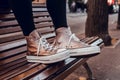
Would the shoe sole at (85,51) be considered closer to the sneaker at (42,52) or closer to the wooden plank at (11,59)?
the sneaker at (42,52)

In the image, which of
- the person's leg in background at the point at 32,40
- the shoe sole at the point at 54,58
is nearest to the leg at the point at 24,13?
the person's leg in background at the point at 32,40

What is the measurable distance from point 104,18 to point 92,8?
10.7 inches

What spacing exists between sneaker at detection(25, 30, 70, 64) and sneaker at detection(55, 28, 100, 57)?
0.12m

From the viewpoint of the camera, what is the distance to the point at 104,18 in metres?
4.28

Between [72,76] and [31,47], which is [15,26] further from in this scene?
[72,76]

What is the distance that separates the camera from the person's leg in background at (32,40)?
4.46 feet

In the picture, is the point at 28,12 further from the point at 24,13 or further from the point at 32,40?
the point at 32,40

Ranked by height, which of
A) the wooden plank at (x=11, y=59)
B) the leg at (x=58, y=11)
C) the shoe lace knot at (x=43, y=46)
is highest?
the leg at (x=58, y=11)

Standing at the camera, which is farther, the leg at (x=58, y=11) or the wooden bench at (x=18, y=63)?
the leg at (x=58, y=11)

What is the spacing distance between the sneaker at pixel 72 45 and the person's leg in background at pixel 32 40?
126 mm

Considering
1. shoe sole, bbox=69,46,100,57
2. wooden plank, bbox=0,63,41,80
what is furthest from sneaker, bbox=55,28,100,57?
wooden plank, bbox=0,63,41,80

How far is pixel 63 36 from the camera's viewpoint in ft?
5.15

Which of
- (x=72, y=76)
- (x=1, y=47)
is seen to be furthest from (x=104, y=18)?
(x=1, y=47)

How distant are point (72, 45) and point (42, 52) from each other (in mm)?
206
